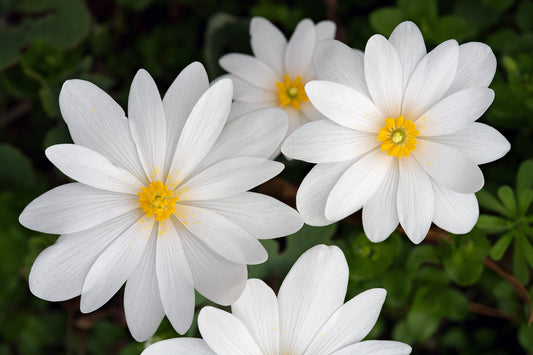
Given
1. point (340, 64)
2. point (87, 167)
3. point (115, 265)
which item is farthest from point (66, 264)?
point (340, 64)

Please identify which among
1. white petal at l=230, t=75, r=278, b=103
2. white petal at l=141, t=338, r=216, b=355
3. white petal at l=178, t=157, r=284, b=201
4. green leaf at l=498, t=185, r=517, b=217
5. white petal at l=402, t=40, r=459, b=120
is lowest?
white petal at l=141, t=338, r=216, b=355

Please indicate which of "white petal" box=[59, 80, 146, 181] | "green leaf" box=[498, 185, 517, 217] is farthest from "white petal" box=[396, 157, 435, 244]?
"white petal" box=[59, 80, 146, 181]

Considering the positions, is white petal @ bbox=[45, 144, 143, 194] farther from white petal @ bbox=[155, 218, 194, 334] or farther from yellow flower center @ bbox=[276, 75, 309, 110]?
yellow flower center @ bbox=[276, 75, 309, 110]

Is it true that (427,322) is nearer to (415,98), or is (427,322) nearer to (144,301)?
(415,98)

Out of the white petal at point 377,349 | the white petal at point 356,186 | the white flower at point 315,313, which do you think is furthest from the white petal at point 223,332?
the white petal at point 356,186

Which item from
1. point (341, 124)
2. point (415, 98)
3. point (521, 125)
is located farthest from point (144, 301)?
point (521, 125)
